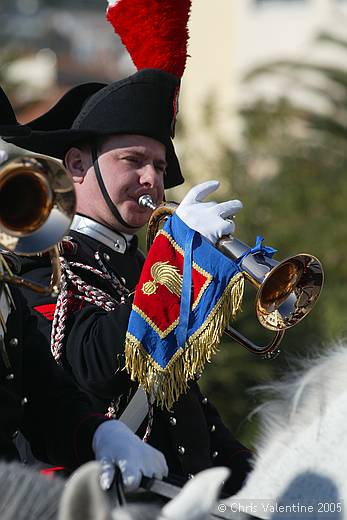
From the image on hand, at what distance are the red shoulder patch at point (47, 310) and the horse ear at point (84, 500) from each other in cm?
139

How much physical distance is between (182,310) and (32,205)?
28.1 inches

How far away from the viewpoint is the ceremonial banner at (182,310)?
3.00 metres

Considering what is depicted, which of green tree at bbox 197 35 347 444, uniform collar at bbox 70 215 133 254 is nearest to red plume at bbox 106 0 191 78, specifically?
uniform collar at bbox 70 215 133 254

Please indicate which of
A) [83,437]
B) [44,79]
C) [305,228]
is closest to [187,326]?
[83,437]

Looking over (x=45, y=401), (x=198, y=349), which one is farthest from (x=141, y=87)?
(x=45, y=401)

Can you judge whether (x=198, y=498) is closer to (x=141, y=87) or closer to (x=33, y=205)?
(x=33, y=205)

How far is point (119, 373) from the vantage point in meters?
3.01

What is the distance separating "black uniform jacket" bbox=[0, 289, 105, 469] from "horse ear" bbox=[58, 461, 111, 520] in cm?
91

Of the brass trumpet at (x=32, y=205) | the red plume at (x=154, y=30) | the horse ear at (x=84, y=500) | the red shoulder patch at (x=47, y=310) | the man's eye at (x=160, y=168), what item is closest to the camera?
the horse ear at (x=84, y=500)

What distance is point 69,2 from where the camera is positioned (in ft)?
120

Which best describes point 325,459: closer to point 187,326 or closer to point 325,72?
point 187,326

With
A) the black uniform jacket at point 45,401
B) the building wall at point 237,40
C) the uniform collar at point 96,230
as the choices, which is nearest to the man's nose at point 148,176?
the uniform collar at point 96,230

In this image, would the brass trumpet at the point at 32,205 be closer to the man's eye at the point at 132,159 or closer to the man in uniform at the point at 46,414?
the man in uniform at the point at 46,414

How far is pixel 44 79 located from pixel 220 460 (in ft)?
71.6
